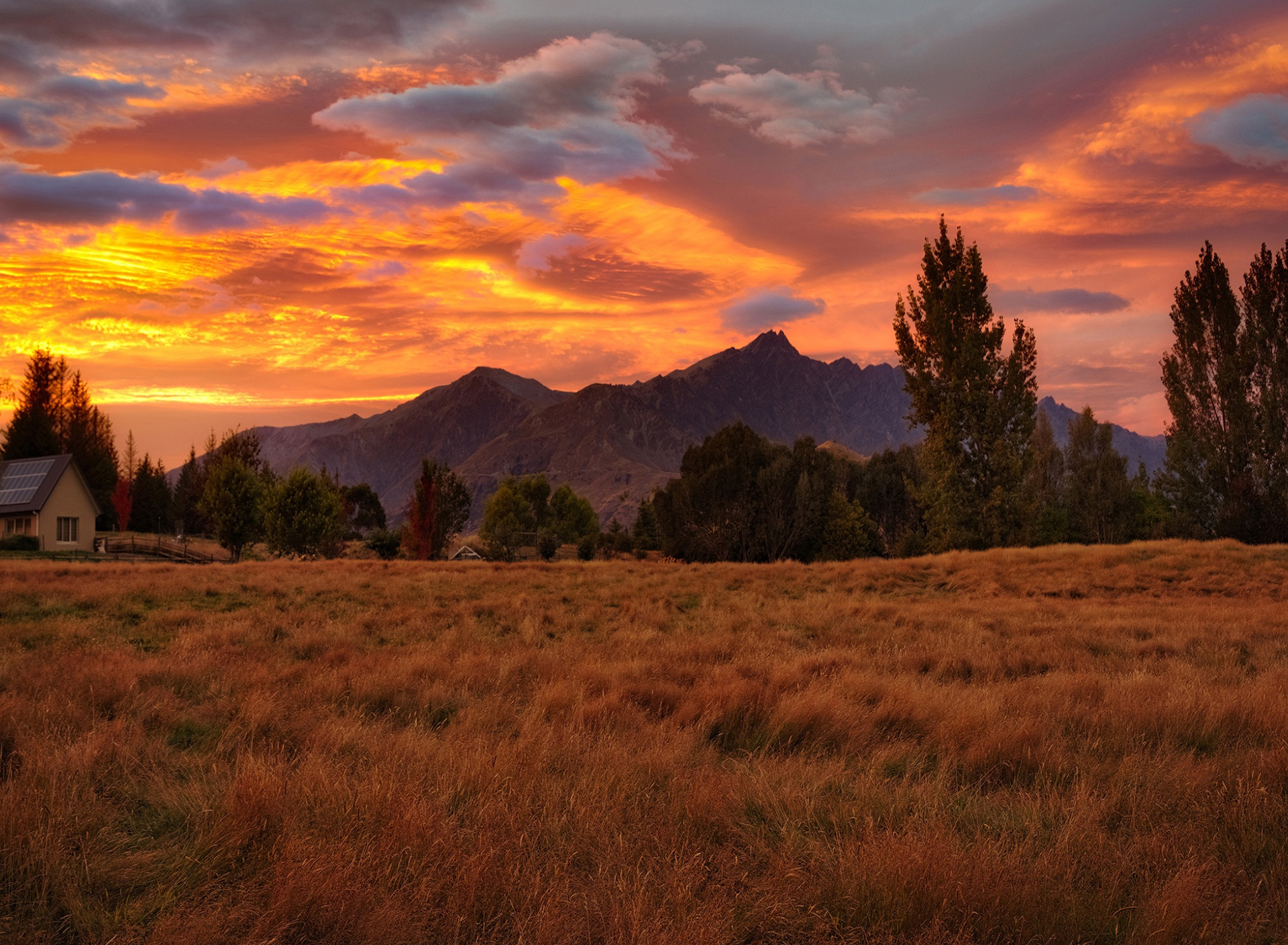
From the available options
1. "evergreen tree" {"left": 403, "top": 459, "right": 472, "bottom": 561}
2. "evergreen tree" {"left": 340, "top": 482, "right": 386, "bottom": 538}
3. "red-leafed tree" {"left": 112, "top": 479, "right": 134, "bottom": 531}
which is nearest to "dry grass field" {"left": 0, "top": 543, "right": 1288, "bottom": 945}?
"evergreen tree" {"left": 403, "top": 459, "right": 472, "bottom": 561}

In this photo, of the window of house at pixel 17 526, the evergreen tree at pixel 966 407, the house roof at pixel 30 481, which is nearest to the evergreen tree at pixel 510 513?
the house roof at pixel 30 481

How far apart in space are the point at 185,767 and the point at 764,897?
410 centimetres

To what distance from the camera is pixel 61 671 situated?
7.52 metres

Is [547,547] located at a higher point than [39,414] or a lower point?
lower

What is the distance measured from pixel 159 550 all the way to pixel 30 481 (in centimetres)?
1153

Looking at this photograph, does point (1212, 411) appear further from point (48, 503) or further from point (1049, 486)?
point (48, 503)

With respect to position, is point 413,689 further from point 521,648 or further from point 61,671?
point 61,671

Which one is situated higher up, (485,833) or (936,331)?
(936,331)

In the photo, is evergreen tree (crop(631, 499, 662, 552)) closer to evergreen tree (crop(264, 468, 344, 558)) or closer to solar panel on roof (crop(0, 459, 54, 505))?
evergreen tree (crop(264, 468, 344, 558))

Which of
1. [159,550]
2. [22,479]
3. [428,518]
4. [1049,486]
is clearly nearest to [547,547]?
[428,518]

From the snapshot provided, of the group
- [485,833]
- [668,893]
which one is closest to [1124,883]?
[668,893]

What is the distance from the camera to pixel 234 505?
46156 millimetres

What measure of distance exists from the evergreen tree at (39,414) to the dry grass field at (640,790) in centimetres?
7244

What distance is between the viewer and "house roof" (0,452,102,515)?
163 feet
